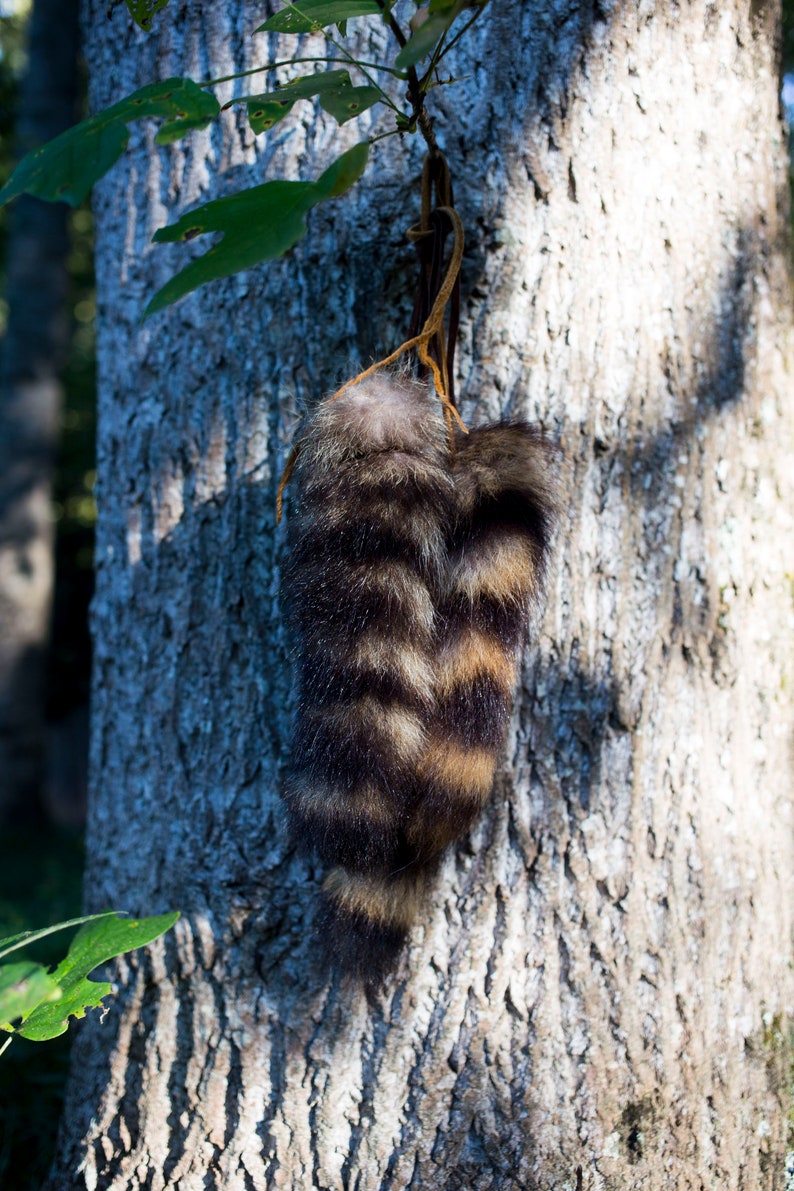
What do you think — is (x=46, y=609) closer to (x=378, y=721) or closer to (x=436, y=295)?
(x=436, y=295)

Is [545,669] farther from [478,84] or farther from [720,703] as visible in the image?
[478,84]

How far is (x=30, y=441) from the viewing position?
643 cm

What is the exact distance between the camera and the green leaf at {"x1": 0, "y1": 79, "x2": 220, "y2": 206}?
1.10 m

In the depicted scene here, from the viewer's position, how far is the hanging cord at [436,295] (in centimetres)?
134

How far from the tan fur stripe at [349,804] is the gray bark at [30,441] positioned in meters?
5.90

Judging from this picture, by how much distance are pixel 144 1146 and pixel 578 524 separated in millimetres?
1423

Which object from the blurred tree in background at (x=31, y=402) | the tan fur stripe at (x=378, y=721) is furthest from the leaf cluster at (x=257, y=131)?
the blurred tree in background at (x=31, y=402)

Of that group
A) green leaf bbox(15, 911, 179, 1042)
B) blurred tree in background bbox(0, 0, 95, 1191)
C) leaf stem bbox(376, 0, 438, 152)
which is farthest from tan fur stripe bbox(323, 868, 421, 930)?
blurred tree in background bbox(0, 0, 95, 1191)

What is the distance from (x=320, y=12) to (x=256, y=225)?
39 cm

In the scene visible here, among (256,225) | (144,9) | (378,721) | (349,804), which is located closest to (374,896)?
(349,804)

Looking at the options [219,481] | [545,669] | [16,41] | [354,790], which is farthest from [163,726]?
[16,41]

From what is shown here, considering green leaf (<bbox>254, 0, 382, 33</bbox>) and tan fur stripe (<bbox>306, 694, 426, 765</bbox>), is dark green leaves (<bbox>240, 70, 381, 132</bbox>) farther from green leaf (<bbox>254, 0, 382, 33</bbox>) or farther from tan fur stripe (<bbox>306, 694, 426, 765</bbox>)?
tan fur stripe (<bbox>306, 694, 426, 765</bbox>)

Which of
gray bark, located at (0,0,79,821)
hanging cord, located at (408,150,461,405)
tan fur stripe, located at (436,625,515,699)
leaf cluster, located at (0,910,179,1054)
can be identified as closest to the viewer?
leaf cluster, located at (0,910,179,1054)

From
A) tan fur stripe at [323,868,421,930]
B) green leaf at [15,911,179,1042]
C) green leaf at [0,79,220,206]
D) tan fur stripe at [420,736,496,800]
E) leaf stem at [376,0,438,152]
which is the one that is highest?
leaf stem at [376,0,438,152]
